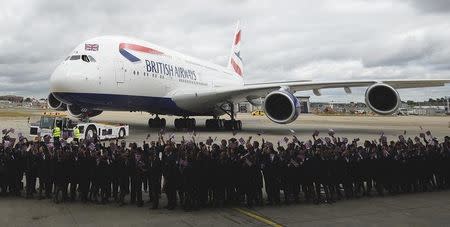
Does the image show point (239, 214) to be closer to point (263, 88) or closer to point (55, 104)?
point (263, 88)

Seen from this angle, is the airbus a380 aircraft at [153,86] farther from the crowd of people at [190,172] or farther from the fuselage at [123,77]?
the crowd of people at [190,172]

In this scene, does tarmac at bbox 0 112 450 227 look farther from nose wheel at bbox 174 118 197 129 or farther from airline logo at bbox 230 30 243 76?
airline logo at bbox 230 30 243 76

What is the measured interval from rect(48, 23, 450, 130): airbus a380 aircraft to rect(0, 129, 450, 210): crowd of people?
362 inches

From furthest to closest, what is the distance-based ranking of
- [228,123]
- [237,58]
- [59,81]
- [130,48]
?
[237,58]
[228,123]
[130,48]
[59,81]

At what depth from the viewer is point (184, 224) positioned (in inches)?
234

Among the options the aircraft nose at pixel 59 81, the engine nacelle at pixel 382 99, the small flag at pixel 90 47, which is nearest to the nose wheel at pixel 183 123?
the small flag at pixel 90 47

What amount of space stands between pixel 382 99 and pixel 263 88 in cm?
597

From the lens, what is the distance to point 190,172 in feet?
22.7

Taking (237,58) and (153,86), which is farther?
(237,58)

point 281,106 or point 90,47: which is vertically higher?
point 90,47

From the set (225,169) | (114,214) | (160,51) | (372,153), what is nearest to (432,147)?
(372,153)

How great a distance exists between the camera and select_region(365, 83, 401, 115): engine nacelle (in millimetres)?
19516

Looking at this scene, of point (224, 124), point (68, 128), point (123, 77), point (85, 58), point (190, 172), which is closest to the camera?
point (190, 172)

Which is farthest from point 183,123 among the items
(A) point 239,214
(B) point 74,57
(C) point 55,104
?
(A) point 239,214
